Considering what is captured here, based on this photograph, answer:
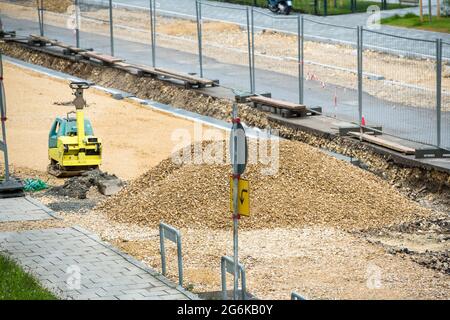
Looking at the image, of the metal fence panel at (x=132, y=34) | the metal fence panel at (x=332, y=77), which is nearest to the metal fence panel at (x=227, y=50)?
the metal fence panel at (x=332, y=77)

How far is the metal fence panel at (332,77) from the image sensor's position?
29672mm

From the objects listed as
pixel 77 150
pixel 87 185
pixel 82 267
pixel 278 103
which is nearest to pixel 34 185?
pixel 87 185

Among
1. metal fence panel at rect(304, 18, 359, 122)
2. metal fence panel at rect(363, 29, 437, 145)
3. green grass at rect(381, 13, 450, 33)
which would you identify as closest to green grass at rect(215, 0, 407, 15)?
green grass at rect(381, 13, 450, 33)

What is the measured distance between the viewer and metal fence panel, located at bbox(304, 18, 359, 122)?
29.7 meters

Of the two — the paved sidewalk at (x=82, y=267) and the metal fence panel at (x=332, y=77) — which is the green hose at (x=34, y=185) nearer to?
the paved sidewalk at (x=82, y=267)

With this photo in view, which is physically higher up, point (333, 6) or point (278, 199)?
point (333, 6)

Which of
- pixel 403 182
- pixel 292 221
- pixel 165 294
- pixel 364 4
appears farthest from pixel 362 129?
pixel 364 4

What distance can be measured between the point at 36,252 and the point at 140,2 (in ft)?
119

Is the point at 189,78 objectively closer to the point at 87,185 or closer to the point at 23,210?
the point at 87,185

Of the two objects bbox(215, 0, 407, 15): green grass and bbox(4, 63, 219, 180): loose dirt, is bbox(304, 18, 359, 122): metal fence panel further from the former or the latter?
bbox(215, 0, 407, 15): green grass

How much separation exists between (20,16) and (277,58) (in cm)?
1821

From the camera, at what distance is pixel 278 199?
19.5 m

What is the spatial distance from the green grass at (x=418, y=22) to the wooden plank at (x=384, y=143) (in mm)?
15794

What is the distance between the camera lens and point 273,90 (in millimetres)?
32375
